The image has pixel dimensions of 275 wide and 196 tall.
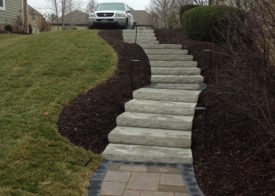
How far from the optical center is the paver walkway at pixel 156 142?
4781 mm

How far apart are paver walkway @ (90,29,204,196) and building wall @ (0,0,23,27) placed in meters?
15.5

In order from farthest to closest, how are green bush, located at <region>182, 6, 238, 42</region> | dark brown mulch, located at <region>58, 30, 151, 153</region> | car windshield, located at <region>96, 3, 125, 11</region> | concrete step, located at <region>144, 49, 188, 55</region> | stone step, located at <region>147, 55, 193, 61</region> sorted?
car windshield, located at <region>96, 3, 125, 11</region>, concrete step, located at <region>144, 49, 188, 55</region>, green bush, located at <region>182, 6, 238, 42</region>, stone step, located at <region>147, 55, 193, 61</region>, dark brown mulch, located at <region>58, 30, 151, 153</region>

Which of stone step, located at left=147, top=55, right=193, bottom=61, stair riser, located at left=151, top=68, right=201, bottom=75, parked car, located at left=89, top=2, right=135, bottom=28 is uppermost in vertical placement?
parked car, located at left=89, top=2, right=135, bottom=28

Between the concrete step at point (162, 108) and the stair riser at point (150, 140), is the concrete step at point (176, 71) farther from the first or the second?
the stair riser at point (150, 140)

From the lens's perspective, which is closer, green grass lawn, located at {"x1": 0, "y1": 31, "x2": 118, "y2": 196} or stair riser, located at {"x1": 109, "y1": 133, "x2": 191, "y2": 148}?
green grass lawn, located at {"x1": 0, "y1": 31, "x2": 118, "y2": 196}

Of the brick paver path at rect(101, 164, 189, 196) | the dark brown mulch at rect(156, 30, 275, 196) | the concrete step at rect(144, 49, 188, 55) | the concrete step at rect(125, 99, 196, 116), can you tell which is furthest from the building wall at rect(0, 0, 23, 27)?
the brick paver path at rect(101, 164, 189, 196)

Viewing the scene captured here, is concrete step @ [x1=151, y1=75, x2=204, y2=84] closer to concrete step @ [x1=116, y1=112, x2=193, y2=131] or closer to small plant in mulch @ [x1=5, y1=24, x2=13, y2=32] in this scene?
concrete step @ [x1=116, y1=112, x2=193, y2=131]

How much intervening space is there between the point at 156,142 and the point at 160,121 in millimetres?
521

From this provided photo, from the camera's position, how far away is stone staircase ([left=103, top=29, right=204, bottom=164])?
568 centimetres

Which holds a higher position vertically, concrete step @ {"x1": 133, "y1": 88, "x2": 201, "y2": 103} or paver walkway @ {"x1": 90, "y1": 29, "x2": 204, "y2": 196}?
concrete step @ {"x1": 133, "y1": 88, "x2": 201, "y2": 103}

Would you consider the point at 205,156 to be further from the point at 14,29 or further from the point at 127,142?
the point at 14,29

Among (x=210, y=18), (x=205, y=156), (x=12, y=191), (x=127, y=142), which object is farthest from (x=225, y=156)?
(x=210, y=18)

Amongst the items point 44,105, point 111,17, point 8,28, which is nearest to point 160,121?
point 44,105

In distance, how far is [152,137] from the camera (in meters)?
6.01
